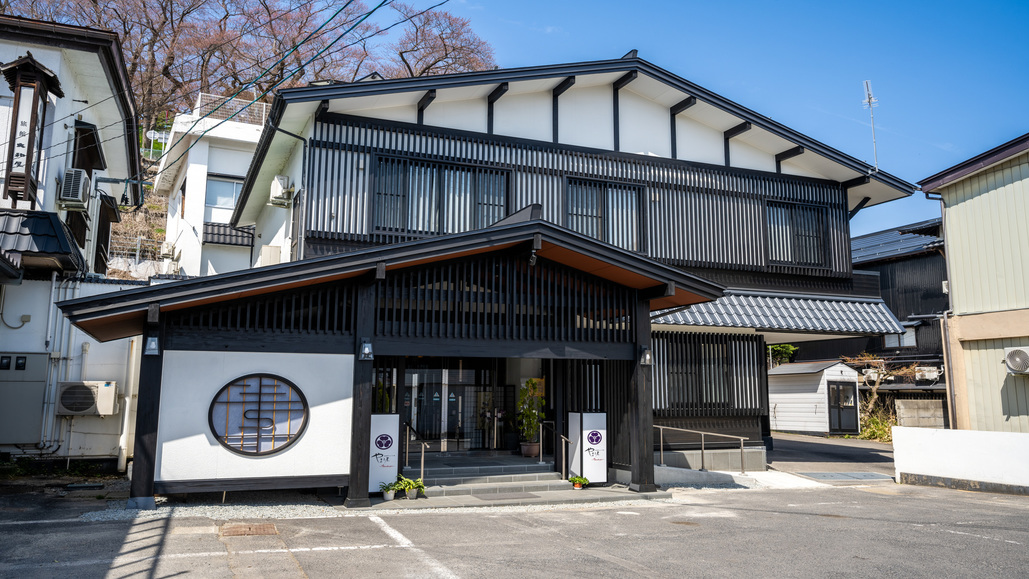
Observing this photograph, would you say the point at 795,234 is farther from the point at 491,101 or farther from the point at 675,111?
the point at 491,101

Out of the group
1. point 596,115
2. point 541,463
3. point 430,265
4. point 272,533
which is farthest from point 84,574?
point 596,115

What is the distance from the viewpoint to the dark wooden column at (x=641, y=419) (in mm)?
12062

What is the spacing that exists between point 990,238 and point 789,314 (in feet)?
13.7

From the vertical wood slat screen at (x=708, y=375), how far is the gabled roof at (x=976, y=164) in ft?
16.6

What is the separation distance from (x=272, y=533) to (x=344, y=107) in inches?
338

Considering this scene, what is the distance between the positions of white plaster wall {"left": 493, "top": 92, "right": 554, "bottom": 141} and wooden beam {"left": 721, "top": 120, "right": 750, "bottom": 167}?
4578 millimetres

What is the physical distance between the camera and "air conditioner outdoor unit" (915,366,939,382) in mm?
25812

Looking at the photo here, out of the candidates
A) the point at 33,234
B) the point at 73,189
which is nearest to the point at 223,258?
the point at 73,189

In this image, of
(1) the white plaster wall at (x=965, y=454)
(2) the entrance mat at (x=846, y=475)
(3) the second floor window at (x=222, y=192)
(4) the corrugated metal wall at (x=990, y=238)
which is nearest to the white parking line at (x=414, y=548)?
(2) the entrance mat at (x=846, y=475)

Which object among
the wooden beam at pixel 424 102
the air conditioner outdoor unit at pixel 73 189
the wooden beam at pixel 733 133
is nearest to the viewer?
the air conditioner outdoor unit at pixel 73 189

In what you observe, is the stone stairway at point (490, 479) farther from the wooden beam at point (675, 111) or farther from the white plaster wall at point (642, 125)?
the wooden beam at point (675, 111)

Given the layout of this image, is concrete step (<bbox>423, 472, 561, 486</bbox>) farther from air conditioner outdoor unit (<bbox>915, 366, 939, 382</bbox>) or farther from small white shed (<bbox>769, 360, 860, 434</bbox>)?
air conditioner outdoor unit (<bbox>915, 366, 939, 382</bbox>)

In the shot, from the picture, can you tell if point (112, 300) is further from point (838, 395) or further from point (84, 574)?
point (838, 395)

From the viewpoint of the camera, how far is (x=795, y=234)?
17.5 m
